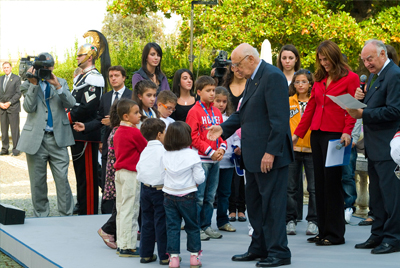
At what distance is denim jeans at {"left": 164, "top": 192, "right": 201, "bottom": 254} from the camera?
440 centimetres

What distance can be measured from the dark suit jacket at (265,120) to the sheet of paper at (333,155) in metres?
0.64

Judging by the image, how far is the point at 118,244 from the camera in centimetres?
486

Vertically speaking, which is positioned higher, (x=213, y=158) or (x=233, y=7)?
(x=233, y=7)

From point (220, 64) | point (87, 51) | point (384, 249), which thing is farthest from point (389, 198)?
point (87, 51)

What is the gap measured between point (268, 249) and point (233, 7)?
40.7ft

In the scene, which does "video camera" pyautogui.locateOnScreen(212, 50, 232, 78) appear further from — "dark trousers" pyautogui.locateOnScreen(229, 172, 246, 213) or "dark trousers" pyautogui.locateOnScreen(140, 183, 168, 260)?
"dark trousers" pyautogui.locateOnScreen(140, 183, 168, 260)

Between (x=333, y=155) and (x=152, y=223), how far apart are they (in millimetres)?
1787

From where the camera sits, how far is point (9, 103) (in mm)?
14414

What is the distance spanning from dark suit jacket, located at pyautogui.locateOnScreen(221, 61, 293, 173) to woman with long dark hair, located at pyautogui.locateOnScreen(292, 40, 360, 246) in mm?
788

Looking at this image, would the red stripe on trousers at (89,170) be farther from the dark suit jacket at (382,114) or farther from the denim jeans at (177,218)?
the dark suit jacket at (382,114)

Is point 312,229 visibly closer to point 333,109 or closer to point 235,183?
point 235,183

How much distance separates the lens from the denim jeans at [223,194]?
5.93 meters

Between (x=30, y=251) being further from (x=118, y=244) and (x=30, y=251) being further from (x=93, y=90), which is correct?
(x=93, y=90)

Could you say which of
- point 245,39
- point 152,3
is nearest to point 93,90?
point 245,39
